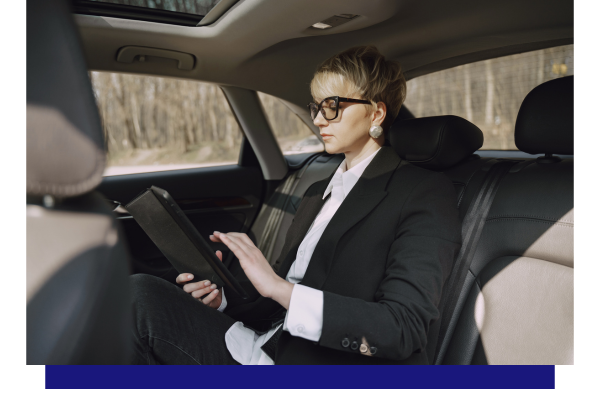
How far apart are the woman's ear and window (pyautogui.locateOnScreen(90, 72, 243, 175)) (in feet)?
4.43

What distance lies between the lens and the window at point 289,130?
2.65 meters

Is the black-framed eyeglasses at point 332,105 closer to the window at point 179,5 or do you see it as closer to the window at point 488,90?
the window at point 179,5

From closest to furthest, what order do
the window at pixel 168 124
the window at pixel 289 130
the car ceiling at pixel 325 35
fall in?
the car ceiling at pixel 325 35, the window at pixel 289 130, the window at pixel 168 124

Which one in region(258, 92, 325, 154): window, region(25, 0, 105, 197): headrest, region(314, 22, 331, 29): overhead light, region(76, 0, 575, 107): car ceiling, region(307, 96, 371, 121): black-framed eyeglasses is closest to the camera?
region(25, 0, 105, 197): headrest

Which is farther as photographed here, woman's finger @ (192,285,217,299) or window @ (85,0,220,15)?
window @ (85,0,220,15)

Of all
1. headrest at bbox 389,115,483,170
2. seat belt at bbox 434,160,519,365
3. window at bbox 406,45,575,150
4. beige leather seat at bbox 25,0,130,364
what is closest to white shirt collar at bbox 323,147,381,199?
headrest at bbox 389,115,483,170

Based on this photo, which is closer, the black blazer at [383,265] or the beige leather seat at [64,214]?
the beige leather seat at [64,214]

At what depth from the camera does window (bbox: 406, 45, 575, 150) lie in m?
1.91

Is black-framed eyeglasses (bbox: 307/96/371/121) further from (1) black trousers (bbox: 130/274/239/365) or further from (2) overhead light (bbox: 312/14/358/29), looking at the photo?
(1) black trousers (bbox: 130/274/239/365)

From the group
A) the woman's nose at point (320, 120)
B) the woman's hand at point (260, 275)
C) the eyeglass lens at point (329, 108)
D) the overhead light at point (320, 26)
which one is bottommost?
the woman's hand at point (260, 275)

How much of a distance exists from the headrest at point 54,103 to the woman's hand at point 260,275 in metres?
0.56

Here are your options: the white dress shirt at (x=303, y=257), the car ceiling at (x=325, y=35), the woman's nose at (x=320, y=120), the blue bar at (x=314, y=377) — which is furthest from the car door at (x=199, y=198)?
the blue bar at (x=314, y=377)

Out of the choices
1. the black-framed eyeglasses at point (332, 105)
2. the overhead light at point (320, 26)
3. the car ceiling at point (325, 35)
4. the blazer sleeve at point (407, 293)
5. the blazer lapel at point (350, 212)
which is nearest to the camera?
the blazer sleeve at point (407, 293)

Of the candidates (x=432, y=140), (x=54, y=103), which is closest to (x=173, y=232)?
(x=54, y=103)
